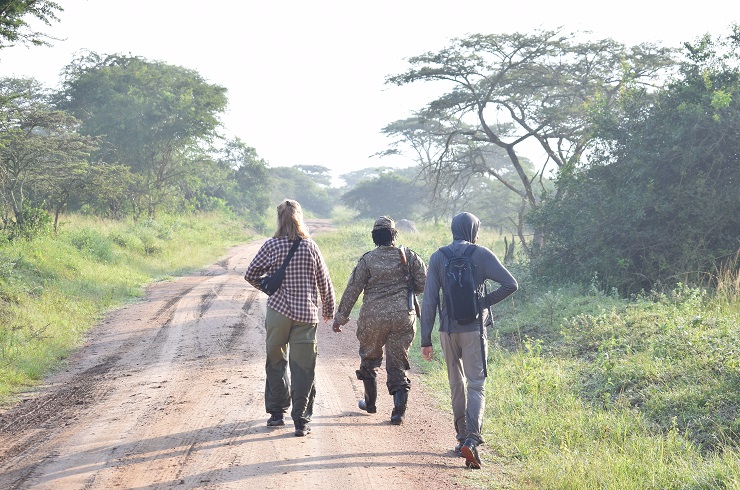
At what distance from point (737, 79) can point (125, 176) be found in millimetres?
18457

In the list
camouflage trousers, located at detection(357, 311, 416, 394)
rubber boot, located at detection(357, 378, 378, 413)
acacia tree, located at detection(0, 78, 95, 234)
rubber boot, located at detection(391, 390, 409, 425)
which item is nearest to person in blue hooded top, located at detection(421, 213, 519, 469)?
camouflage trousers, located at detection(357, 311, 416, 394)

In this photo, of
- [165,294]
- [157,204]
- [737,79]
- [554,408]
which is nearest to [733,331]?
[554,408]

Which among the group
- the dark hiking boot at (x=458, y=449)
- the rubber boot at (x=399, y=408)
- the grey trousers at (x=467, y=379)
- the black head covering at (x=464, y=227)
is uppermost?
the black head covering at (x=464, y=227)

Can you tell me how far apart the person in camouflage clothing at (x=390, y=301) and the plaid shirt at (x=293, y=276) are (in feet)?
1.57

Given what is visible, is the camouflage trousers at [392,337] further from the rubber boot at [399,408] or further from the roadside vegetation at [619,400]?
the roadside vegetation at [619,400]

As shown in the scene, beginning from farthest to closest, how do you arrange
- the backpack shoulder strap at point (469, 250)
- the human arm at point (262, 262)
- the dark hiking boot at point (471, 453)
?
the human arm at point (262, 262) < the backpack shoulder strap at point (469, 250) < the dark hiking boot at point (471, 453)

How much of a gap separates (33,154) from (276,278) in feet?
49.1

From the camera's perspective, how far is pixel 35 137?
720 inches

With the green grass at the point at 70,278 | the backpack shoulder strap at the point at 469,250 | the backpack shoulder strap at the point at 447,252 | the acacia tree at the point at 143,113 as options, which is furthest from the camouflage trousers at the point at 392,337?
the acacia tree at the point at 143,113

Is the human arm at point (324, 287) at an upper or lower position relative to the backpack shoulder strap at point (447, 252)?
lower

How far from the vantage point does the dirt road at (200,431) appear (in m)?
4.71

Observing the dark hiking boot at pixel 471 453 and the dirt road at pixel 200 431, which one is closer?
the dirt road at pixel 200 431

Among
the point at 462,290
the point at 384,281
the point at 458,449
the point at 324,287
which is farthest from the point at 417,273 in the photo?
the point at 458,449

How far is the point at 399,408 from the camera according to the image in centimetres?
624
